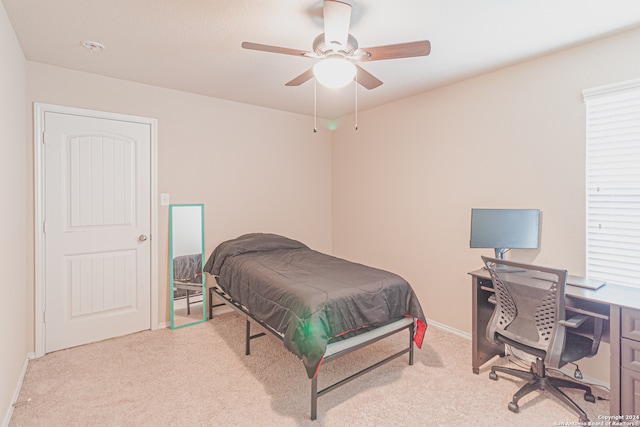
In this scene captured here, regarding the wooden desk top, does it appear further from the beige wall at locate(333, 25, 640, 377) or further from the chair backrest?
the beige wall at locate(333, 25, 640, 377)

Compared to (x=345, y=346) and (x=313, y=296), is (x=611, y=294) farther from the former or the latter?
(x=313, y=296)

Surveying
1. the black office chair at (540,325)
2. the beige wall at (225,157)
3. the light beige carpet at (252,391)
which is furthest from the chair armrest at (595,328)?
the beige wall at (225,157)

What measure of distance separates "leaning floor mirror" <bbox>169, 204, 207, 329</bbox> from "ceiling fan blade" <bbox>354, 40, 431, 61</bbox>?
2427 millimetres

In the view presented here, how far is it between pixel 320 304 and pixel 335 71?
4.64ft

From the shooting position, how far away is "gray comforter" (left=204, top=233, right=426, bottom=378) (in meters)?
2.02

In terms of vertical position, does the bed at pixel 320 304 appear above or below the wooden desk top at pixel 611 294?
below

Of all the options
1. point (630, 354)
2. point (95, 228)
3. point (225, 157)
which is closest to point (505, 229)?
point (630, 354)

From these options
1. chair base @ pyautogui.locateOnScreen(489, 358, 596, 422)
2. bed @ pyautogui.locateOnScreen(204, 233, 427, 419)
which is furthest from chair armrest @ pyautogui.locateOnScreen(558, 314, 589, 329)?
bed @ pyautogui.locateOnScreen(204, 233, 427, 419)

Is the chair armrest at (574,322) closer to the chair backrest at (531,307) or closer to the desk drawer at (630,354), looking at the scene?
the chair backrest at (531,307)

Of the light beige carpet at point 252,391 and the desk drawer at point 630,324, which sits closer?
the desk drawer at point 630,324

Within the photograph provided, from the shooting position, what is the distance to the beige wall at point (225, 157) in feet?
9.72

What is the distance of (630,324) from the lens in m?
1.77

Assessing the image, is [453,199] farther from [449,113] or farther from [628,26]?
[628,26]

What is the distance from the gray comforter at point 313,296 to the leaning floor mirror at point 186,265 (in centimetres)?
46
